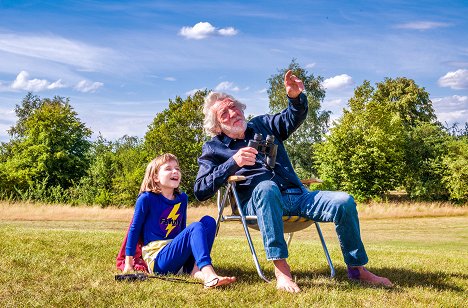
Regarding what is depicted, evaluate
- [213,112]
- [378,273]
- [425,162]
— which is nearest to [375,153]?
[425,162]

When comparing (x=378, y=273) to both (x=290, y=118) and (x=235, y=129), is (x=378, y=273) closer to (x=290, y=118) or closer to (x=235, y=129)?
(x=290, y=118)

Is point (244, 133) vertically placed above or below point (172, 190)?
above

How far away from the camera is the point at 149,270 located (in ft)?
13.5

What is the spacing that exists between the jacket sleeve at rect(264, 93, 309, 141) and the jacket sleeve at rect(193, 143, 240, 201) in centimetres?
60

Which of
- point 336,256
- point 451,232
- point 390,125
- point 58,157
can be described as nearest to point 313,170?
point 390,125

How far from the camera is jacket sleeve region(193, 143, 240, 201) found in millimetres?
4012

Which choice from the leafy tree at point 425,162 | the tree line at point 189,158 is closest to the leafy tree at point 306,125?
the tree line at point 189,158

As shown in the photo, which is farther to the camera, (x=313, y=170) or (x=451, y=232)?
(x=313, y=170)

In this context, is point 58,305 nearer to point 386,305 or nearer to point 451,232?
point 386,305

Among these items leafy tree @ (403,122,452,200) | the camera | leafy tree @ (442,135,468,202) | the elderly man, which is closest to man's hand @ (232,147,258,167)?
the elderly man

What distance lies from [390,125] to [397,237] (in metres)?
16.9

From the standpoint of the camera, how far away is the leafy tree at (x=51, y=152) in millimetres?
28688

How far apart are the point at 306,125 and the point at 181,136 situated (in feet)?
32.9

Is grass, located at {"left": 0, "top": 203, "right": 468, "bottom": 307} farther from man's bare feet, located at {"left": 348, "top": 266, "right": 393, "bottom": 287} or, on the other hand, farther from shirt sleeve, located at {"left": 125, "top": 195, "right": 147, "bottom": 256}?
shirt sleeve, located at {"left": 125, "top": 195, "right": 147, "bottom": 256}
